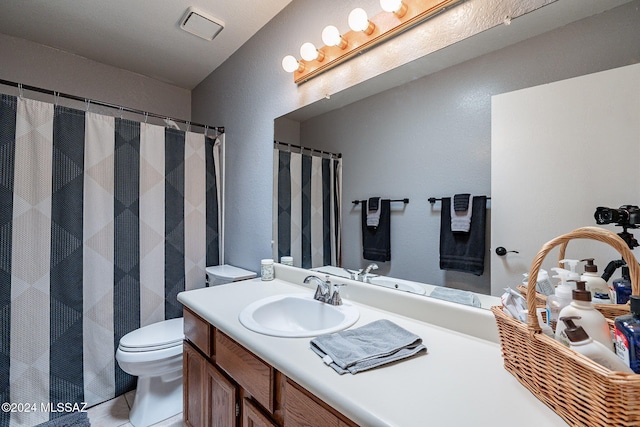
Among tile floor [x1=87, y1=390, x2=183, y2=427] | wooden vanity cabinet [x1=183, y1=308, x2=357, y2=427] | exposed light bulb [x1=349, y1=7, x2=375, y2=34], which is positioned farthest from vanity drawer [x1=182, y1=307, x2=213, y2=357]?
exposed light bulb [x1=349, y1=7, x2=375, y2=34]

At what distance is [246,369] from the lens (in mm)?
960

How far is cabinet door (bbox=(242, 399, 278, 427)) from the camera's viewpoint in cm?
88

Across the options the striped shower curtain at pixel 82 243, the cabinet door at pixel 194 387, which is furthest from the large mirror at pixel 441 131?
the striped shower curtain at pixel 82 243

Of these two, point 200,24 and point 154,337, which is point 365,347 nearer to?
point 154,337

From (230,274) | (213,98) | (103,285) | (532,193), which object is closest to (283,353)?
(532,193)

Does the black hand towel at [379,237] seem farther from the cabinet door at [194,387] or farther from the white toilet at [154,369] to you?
the white toilet at [154,369]

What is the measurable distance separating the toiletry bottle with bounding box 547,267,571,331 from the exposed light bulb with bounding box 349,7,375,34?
114cm

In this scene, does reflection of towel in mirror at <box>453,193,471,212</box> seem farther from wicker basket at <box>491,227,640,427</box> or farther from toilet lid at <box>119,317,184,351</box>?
toilet lid at <box>119,317,184,351</box>

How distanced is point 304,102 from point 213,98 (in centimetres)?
124

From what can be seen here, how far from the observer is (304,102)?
5.29 ft

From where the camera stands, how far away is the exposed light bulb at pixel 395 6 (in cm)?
113

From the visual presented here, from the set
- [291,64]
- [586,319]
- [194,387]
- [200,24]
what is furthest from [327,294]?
[200,24]

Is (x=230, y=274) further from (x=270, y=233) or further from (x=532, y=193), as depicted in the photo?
(x=532, y=193)

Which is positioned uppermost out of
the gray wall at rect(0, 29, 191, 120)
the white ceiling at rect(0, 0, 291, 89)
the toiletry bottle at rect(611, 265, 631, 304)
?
the white ceiling at rect(0, 0, 291, 89)
